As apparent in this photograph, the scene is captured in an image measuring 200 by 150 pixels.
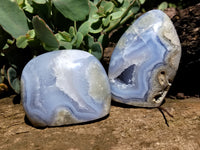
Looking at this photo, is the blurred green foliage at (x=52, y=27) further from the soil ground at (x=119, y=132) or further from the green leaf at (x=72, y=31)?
the soil ground at (x=119, y=132)

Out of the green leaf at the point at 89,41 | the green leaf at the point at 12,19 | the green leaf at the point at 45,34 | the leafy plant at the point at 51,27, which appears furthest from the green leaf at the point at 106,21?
the green leaf at the point at 12,19

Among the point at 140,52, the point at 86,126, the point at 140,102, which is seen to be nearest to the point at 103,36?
the point at 140,52

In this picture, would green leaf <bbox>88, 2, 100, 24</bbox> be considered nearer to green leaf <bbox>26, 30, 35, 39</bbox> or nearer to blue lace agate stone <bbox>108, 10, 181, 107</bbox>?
blue lace agate stone <bbox>108, 10, 181, 107</bbox>

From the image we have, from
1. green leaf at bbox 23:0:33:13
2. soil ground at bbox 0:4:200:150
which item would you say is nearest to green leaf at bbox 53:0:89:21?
green leaf at bbox 23:0:33:13

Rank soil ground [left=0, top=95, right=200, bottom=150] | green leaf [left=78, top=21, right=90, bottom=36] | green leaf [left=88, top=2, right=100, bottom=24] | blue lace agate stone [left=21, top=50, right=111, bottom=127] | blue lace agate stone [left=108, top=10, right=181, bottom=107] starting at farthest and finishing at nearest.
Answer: green leaf [left=88, top=2, right=100, bottom=24] < green leaf [left=78, top=21, right=90, bottom=36] < blue lace agate stone [left=108, top=10, right=181, bottom=107] < blue lace agate stone [left=21, top=50, right=111, bottom=127] < soil ground [left=0, top=95, right=200, bottom=150]

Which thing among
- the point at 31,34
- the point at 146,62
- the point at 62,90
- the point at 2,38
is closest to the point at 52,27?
the point at 31,34

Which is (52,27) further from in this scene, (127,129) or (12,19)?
(127,129)
